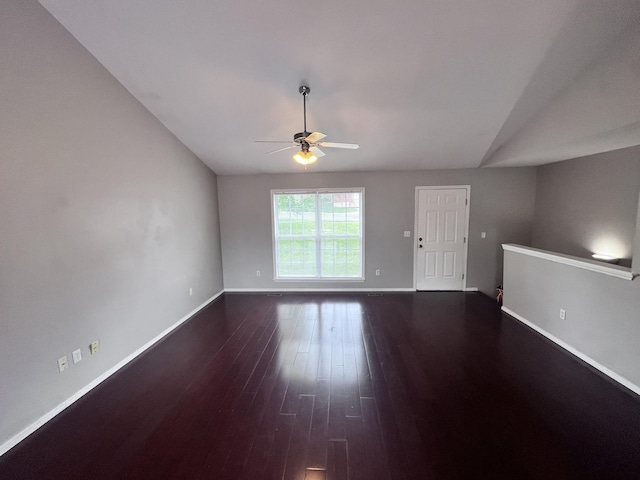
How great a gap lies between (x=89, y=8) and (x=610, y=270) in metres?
4.91

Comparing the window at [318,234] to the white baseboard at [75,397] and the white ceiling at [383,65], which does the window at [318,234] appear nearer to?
the white ceiling at [383,65]

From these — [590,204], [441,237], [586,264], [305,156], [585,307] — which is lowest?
[585,307]

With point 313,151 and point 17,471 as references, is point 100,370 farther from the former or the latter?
point 313,151

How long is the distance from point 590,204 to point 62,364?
6119 millimetres

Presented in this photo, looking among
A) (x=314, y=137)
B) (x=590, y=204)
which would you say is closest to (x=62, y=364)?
(x=314, y=137)

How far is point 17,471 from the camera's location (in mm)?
1580

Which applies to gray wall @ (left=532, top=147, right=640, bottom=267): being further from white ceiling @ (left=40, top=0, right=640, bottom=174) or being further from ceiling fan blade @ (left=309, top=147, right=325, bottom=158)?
ceiling fan blade @ (left=309, top=147, right=325, bottom=158)

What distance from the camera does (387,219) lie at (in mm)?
4809

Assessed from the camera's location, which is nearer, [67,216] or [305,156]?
[67,216]

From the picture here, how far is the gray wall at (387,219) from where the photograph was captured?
181 inches

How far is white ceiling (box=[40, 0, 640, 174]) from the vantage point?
6.44ft

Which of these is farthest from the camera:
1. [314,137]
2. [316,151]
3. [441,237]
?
[441,237]

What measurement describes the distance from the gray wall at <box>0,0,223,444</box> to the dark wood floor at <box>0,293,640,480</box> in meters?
0.40

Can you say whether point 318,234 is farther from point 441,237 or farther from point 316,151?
point 316,151
